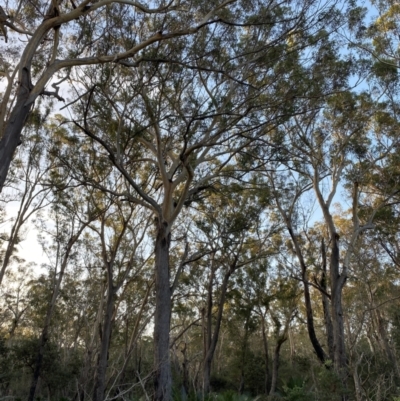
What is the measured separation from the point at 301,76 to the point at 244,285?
12.1 metres

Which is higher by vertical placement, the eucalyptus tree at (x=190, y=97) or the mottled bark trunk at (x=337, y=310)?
the eucalyptus tree at (x=190, y=97)

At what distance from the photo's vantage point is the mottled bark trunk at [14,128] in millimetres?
5289

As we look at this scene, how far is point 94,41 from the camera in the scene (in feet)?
28.8

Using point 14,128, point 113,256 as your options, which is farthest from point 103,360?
point 14,128

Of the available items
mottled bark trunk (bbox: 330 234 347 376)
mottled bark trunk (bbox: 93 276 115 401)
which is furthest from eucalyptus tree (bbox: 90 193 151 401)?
mottled bark trunk (bbox: 330 234 347 376)

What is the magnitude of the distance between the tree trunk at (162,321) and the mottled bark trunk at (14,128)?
443 cm

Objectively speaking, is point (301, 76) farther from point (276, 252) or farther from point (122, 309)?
point (122, 309)

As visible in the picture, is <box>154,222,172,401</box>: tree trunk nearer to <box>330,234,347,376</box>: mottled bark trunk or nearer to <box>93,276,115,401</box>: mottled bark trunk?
<box>93,276,115,401</box>: mottled bark trunk

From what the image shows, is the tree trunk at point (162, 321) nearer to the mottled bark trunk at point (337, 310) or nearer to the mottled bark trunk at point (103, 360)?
the mottled bark trunk at point (103, 360)

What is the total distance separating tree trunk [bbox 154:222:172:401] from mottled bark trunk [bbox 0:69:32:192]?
14.5 ft

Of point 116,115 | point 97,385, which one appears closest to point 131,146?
point 116,115

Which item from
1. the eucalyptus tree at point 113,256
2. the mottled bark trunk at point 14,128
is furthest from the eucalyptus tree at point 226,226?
the mottled bark trunk at point 14,128

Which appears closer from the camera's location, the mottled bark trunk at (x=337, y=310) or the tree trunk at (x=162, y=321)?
the tree trunk at (x=162, y=321)

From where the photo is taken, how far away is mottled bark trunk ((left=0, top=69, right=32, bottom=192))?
17.4 feet
